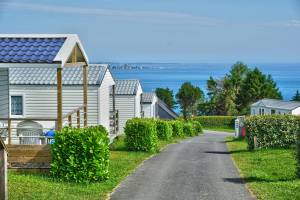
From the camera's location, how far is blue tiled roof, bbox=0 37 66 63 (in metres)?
15.9

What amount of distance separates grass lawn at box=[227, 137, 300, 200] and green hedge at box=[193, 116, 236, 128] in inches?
1816

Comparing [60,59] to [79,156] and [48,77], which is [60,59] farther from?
[48,77]

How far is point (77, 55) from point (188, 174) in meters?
5.69

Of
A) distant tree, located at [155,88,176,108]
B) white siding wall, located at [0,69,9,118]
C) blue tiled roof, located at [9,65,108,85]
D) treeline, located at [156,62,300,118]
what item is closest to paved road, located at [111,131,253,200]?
Answer: white siding wall, located at [0,69,9,118]

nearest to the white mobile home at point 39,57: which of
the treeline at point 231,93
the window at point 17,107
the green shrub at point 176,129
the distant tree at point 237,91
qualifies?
the window at point 17,107

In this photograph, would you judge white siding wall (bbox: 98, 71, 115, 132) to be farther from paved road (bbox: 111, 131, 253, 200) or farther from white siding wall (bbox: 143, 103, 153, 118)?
white siding wall (bbox: 143, 103, 153, 118)

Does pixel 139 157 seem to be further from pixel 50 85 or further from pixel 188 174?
pixel 50 85

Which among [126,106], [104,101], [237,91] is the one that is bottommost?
[104,101]

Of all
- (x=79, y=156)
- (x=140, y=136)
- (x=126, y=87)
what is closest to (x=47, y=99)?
(x=140, y=136)

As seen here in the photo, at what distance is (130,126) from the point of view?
82.8ft

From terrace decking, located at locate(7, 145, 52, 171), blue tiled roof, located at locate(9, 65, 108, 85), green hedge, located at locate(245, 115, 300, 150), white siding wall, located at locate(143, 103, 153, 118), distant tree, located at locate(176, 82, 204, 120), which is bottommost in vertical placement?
terrace decking, located at locate(7, 145, 52, 171)

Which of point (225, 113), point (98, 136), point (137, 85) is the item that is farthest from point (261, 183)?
point (225, 113)

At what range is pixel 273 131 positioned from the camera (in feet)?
88.9

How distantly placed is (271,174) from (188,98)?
63319mm
